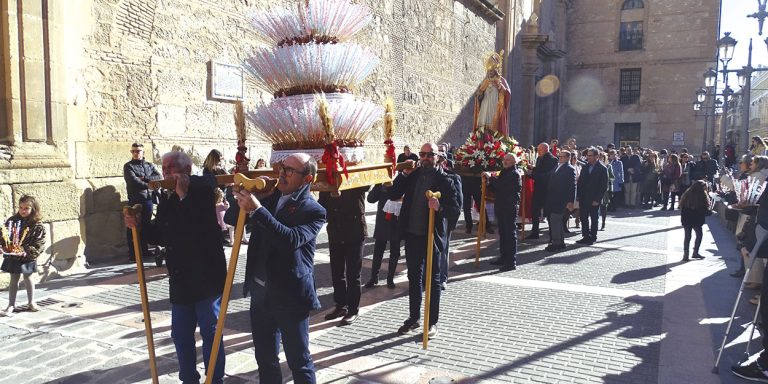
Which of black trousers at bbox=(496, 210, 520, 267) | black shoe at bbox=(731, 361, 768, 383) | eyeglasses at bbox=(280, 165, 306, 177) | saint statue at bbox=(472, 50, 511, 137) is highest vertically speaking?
saint statue at bbox=(472, 50, 511, 137)

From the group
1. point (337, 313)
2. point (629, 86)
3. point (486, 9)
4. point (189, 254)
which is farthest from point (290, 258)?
point (629, 86)

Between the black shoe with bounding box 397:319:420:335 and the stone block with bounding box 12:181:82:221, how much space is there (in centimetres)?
506

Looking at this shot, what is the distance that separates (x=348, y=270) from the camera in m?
5.79

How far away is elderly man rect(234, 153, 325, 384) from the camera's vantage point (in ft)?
11.3

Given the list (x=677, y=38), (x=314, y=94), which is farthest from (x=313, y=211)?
(x=677, y=38)

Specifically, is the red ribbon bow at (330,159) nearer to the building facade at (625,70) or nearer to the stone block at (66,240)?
the stone block at (66,240)

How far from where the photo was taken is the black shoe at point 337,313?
5820 mm

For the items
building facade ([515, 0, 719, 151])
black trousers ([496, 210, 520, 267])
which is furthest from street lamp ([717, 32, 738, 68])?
building facade ([515, 0, 719, 151])

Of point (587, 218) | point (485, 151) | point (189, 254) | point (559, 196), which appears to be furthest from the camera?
point (485, 151)

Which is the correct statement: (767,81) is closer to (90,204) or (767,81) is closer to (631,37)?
(631,37)

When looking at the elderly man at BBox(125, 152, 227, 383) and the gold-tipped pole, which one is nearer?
the gold-tipped pole

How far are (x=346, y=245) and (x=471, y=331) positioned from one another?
5.15 feet

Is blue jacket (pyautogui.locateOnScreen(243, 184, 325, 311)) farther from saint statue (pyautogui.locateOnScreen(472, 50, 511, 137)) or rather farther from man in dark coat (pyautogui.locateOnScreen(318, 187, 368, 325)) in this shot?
saint statue (pyautogui.locateOnScreen(472, 50, 511, 137))

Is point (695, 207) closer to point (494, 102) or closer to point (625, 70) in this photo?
point (494, 102)
